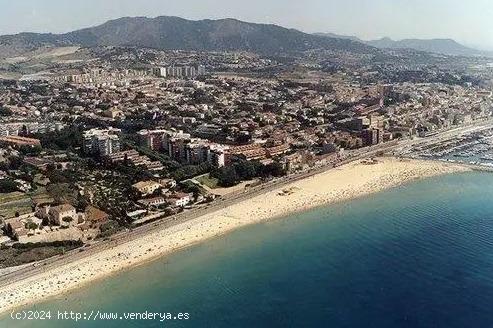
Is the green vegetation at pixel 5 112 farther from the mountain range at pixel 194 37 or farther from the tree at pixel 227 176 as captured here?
the mountain range at pixel 194 37

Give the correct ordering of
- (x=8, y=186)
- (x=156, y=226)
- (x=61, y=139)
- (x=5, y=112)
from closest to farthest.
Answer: (x=156, y=226) → (x=8, y=186) → (x=61, y=139) → (x=5, y=112)

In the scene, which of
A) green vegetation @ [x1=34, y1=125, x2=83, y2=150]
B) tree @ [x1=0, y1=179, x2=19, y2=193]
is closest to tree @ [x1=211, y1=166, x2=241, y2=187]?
tree @ [x1=0, y1=179, x2=19, y2=193]

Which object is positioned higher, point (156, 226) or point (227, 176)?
point (227, 176)

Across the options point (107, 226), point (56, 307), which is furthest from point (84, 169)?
point (56, 307)

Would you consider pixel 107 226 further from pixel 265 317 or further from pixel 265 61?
pixel 265 61

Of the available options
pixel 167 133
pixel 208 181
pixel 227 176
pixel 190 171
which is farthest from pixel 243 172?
pixel 167 133

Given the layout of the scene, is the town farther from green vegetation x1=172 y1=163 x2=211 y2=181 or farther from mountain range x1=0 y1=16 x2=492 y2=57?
mountain range x1=0 y1=16 x2=492 y2=57

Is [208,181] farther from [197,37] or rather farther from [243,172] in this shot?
[197,37]

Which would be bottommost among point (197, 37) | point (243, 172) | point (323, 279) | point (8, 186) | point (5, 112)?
point (323, 279)
